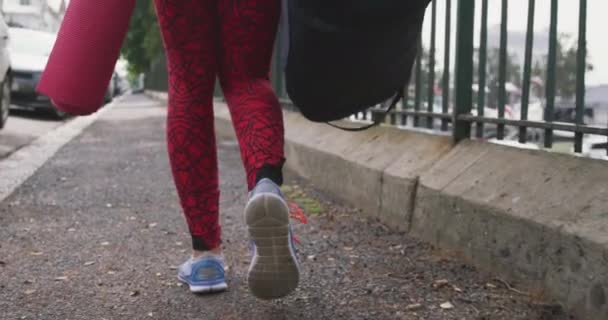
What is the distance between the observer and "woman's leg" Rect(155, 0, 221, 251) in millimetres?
1879

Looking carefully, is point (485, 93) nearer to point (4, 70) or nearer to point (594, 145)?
point (594, 145)

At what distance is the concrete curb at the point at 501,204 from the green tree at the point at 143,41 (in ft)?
62.7

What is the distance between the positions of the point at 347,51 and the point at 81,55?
65 centimetres

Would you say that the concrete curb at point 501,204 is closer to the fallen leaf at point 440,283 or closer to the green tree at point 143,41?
the fallen leaf at point 440,283

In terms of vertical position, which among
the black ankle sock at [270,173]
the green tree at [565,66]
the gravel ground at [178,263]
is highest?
the green tree at [565,66]

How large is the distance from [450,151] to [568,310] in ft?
4.00

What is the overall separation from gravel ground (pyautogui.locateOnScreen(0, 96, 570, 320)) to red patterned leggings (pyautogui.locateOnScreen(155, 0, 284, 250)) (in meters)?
0.34

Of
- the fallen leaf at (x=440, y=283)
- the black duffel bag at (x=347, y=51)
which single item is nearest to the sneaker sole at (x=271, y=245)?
the black duffel bag at (x=347, y=51)

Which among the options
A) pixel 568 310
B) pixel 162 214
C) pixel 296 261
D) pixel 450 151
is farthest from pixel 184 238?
pixel 568 310

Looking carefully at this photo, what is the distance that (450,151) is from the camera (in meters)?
3.01

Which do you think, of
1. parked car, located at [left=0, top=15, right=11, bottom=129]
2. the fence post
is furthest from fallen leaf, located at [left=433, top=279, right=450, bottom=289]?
A: parked car, located at [left=0, top=15, right=11, bottom=129]

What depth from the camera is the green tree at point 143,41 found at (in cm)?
2250

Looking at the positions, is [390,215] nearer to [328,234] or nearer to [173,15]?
[328,234]

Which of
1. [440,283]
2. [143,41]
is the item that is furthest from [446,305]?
[143,41]
